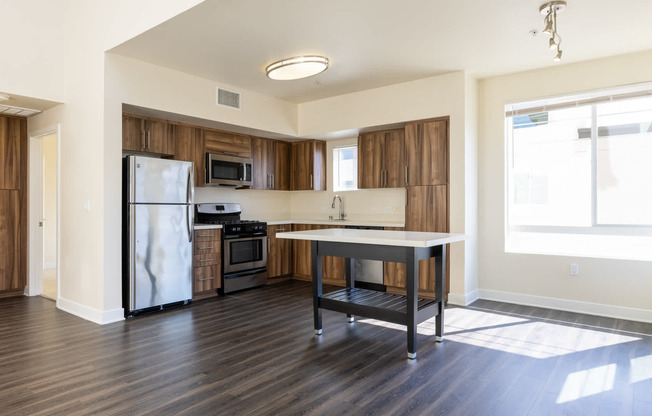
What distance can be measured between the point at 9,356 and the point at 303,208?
14.4 feet

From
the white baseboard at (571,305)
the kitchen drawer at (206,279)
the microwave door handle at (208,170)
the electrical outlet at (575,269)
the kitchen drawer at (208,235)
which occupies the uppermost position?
the microwave door handle at (208,170)

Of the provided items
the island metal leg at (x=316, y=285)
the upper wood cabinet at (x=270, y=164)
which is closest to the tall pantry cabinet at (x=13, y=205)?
the upper wood cabinet at (x=270, y=164)

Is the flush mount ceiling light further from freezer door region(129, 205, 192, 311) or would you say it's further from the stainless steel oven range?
the stainless steel oven range

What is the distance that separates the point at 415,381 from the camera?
8.46 ft

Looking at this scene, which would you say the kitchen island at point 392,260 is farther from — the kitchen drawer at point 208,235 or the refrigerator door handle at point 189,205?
the kitchen drawer at point 208,235

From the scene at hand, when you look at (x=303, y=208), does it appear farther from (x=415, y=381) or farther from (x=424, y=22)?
(x=415, y=381)

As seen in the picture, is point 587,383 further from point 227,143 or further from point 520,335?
point 227,143

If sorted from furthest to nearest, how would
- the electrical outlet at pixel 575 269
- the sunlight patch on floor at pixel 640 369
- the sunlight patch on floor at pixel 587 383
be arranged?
the electrical outlet at pixel 575 269, the sunlight patch on floor at pixel 640 369, the sunlight patch on floor at pixel 587 383

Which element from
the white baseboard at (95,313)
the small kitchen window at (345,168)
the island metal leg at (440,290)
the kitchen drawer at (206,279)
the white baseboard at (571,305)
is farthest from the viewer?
the small kitchen window at (345,168)

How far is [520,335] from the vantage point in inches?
137

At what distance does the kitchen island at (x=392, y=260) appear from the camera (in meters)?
2.96

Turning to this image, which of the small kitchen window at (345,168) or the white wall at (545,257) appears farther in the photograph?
the small kitchen window at (345,168)

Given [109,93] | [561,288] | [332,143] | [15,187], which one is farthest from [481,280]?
[15,187]

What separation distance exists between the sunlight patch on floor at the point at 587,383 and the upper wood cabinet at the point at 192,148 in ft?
14.2
